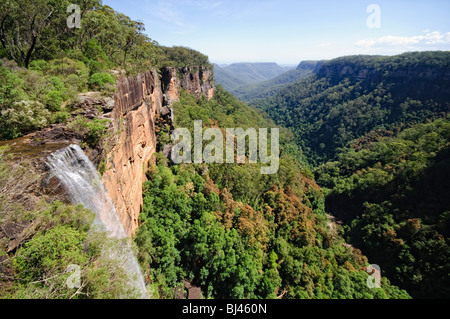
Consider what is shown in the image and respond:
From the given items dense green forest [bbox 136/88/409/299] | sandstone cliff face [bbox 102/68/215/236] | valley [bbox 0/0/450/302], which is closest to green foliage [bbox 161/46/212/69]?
valley [bbox 0/0/450/302]

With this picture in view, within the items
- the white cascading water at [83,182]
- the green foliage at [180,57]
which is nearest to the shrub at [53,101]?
the white cascading water at [83,182]

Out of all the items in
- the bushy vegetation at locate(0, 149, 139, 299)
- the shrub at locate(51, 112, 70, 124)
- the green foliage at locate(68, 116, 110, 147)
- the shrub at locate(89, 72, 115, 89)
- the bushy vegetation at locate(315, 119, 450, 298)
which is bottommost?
the bushy vegetation at locate(315, 119, 450, 298)

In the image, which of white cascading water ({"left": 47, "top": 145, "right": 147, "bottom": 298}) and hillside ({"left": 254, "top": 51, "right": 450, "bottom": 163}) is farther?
hillside ({"left": 254, "top": 51, "right": 450, "bottom": 163})

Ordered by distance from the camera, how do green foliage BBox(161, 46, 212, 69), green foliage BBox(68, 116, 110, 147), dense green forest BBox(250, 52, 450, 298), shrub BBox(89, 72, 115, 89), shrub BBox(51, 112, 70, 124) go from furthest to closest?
green foliage BBox(161, 46, 212, 69), dense green forest BBox(250, 52, 450, 298), shrub BBox(89, 72, 115, 89), shrub BBox(51, 112, 70, 124), green foliage BBox(68, 116, 110, 147)

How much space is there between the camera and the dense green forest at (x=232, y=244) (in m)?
18.7

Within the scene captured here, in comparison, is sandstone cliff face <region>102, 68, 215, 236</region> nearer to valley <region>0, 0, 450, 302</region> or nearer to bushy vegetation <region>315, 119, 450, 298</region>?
valley <region>0, 0, 450, 302</region>

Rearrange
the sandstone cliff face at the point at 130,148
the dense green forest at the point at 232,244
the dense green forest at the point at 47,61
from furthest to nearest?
the dense green forest at the point at 232,244 → the sandstone cliff face at the point at 130,148 → the dense green forest at the point at 47,61

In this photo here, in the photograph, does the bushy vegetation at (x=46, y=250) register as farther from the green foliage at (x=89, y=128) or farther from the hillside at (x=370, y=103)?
the hillside at (x=370, y=103)

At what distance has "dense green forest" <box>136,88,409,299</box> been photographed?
61.3ft

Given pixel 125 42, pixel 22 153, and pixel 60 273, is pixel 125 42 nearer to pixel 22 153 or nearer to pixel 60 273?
pixel 22 153

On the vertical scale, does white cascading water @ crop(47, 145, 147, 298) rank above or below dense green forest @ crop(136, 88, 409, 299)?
above

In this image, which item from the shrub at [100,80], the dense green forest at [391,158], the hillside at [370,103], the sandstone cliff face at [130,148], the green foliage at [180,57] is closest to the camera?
the sandstone cliff face at [130,148]

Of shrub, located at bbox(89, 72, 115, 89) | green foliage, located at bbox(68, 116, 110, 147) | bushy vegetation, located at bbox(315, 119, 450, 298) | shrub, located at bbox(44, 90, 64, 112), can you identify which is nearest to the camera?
green foliage, located at bbox(68, 116, 110, 147)

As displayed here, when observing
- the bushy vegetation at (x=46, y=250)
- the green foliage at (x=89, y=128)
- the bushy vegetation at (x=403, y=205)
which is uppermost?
the green foliage at (x=89, y=128)
